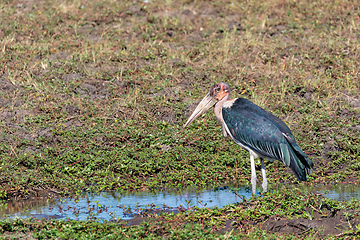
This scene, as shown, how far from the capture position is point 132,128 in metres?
9.01

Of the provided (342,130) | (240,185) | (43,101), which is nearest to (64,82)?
(43,101)

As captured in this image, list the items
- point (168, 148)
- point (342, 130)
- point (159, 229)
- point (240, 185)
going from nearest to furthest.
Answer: point (159, 229) < point (240, 185) < point (168, 148) < point (342, 130)

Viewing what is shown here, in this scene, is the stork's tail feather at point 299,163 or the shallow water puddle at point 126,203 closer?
the shallow water puddle at point 126,203

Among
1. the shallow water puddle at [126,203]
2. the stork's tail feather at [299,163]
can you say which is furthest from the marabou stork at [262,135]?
the shallow water puddle at [126,203]

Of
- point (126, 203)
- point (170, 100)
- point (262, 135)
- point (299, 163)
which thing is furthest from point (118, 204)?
point (170, 100)

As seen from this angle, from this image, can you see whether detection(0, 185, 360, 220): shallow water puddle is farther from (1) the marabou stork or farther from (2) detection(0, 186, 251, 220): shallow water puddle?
(1) the marabou stork

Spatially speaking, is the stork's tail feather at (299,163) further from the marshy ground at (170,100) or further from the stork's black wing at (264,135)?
the marshy ground at (170,100)

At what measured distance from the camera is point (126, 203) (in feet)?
21.9

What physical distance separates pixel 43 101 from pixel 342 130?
19.2 ft

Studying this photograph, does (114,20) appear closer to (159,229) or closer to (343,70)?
(343,70)

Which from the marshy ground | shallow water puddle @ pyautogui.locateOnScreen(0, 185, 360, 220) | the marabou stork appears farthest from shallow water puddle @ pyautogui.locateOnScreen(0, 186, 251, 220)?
the marabou stork

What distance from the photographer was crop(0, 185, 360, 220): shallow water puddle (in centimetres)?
610

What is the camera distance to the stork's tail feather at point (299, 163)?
253 inches

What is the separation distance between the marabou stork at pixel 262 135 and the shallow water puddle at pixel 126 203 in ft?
1.57
